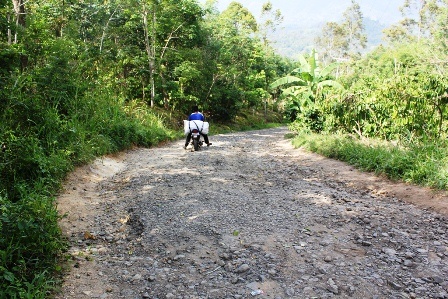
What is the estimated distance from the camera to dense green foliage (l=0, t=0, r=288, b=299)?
339 cm

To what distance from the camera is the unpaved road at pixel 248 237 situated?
10.3ft

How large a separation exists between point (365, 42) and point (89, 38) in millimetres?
52528

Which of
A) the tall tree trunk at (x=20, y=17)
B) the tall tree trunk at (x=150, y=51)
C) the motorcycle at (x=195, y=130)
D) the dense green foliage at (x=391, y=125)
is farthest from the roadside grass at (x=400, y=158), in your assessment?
the tall tree trunk at (x=150, y=51)

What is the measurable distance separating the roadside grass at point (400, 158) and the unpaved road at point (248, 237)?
1.03 feet

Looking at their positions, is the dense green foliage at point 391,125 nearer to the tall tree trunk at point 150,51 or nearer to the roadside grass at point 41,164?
the roadside grass at point 41,164

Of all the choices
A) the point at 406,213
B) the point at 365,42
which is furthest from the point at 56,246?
the point at 365,42

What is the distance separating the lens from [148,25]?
57.9ft

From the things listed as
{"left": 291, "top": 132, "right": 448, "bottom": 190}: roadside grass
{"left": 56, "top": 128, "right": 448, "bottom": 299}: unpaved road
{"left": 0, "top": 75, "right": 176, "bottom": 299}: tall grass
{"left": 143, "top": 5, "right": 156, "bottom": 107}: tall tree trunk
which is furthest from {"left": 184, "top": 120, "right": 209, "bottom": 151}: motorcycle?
{"left": 143, "top": 5, "right": 156, "bottom": 107}: tall tree trunk

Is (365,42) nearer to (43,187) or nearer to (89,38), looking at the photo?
(89,38)

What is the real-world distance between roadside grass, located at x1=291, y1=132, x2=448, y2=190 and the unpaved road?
1.03 feet

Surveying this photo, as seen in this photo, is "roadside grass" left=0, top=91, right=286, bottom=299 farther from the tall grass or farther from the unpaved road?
the unpaved road

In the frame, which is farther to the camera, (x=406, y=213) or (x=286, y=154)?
(x=286, y=154)

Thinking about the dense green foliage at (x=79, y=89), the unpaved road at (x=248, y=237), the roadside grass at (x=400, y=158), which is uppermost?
the dense green foliage at (x=79, y=89)

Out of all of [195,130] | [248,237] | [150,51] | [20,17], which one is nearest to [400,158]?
[248,237]
